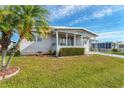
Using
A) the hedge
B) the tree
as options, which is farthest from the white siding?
the tree

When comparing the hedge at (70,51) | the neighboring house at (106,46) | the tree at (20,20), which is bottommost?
the hedge at (70,51)

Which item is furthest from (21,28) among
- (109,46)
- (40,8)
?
(109,46)

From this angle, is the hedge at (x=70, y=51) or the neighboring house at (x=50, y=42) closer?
the hedge at (x=70, y=51)

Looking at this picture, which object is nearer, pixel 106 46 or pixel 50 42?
pixel 50 42

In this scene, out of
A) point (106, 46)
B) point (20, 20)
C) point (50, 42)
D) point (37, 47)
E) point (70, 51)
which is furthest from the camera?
point (106, 46)

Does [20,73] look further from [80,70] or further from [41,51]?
[41,51]

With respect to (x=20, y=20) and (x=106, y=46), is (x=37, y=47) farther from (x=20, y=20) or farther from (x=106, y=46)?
(x=106, y=46)

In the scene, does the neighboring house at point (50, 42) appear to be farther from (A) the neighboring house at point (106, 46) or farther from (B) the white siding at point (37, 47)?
(A) the neighboring house at point (106, 46)

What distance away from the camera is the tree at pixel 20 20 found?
9.19 metres

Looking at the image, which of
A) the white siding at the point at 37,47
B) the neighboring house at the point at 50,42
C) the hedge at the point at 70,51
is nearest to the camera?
the hedge at the point at 70,51

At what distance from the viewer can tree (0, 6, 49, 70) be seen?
919 cm

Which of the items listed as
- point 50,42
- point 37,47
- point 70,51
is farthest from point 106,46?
point 37,47

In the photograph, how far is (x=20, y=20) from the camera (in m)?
9.47

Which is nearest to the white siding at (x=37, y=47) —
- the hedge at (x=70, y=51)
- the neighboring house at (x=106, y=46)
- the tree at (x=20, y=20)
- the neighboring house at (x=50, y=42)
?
the neighboring house at (x=50, y=42)
